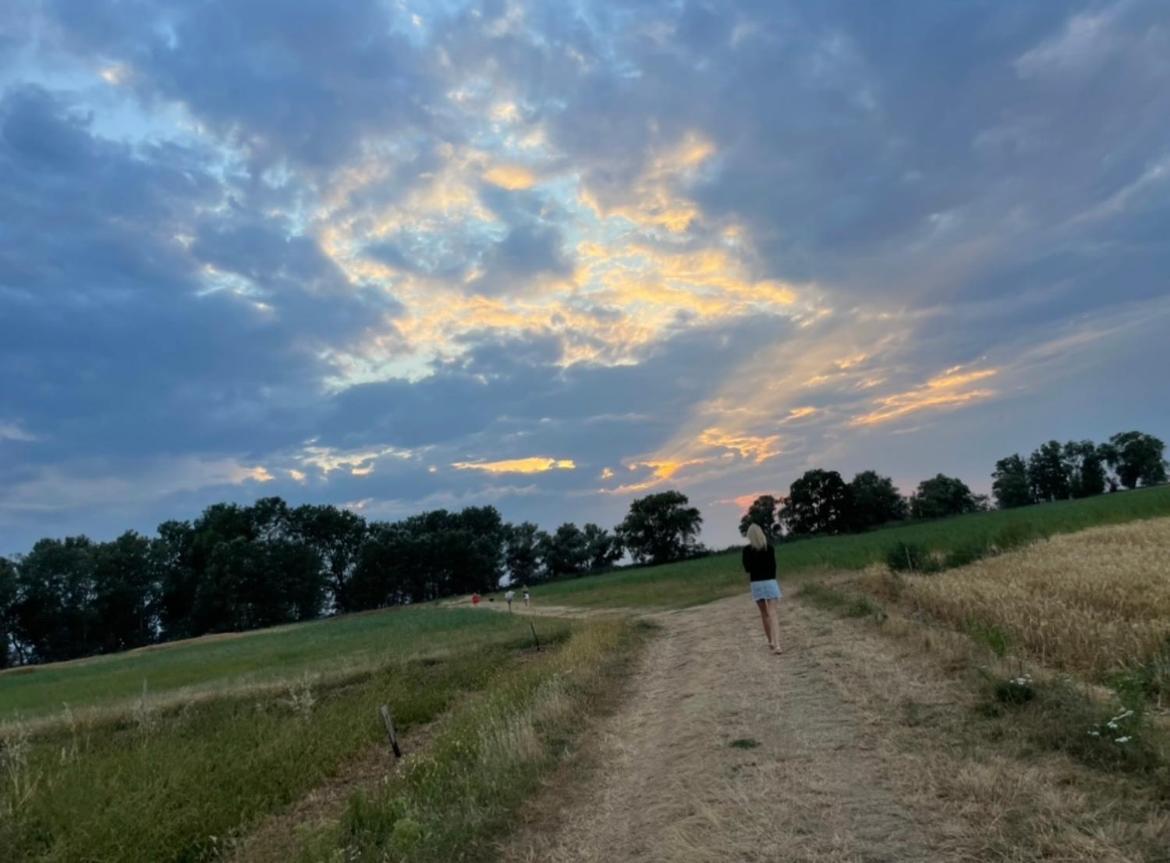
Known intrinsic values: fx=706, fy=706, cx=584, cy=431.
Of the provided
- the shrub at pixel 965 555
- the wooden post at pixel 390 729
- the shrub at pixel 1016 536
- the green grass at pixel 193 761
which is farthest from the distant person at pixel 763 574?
the shrub at pixel 1016 536

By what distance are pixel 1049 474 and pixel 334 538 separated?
13941 cm

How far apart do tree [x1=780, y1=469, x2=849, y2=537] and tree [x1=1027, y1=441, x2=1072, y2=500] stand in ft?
140

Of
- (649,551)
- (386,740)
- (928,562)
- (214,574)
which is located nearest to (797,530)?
(649,551)

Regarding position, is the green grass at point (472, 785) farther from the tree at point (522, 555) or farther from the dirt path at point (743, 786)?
the tree at point (522, 555)

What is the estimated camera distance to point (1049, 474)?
13150cm

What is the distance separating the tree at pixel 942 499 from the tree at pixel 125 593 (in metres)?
126

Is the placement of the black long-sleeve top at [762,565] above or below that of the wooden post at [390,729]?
above

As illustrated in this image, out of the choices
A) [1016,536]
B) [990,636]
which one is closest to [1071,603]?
[990,636]

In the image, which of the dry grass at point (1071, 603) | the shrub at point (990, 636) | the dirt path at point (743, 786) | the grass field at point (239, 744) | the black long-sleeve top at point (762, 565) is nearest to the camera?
the dirt path at point (743, 786)

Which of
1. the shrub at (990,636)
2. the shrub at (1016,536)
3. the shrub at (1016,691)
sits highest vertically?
the shrub at (1016,536)

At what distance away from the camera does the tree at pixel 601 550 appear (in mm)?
135625

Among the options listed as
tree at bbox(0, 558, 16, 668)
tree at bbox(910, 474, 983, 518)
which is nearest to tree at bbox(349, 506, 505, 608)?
tree at bbox(0, 558, 16, 668)

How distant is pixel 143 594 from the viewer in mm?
112625

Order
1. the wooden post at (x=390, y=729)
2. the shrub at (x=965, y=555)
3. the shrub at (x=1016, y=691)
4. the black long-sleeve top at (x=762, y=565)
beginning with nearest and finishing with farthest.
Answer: the shrub at (x=1016, y=691), the wooden post at (x=390, y=729), the black long-sleeve top at (x=762, y=565), the shrub at (x=965, y=555)
